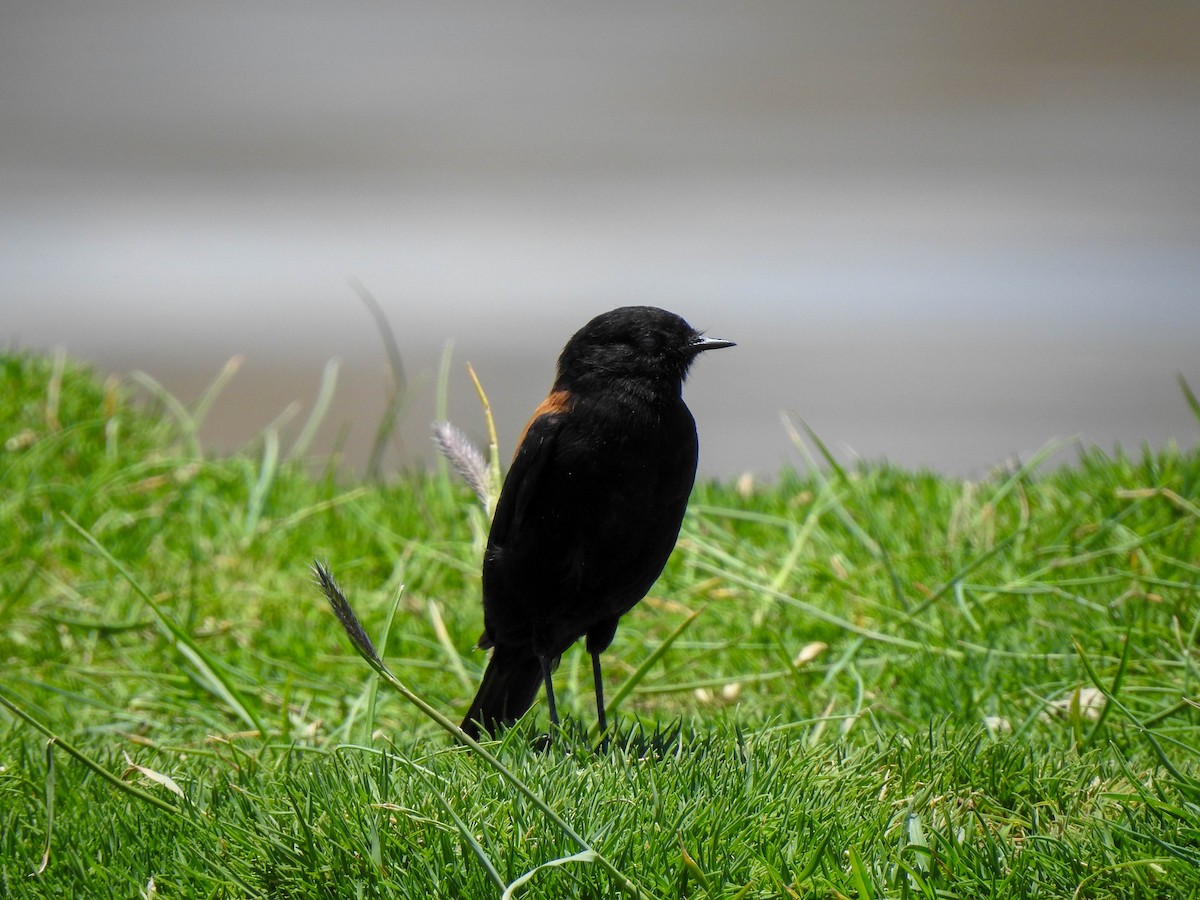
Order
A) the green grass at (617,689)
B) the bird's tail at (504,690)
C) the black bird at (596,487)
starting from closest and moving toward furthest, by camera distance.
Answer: the green grass at (617,689) < the black bird at (596,487) < the bird's tail at (504,690)

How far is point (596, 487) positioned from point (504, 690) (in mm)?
571

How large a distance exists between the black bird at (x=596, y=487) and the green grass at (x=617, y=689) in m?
0.17

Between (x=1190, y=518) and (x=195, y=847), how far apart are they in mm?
2745

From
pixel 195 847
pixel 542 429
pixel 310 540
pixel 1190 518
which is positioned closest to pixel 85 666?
pixel 310 540

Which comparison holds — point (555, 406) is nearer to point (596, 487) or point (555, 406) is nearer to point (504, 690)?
point (596, 487)

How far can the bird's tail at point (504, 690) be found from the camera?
7.27ft

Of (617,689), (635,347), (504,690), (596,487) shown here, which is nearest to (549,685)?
(504,690)

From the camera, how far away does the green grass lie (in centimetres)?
162

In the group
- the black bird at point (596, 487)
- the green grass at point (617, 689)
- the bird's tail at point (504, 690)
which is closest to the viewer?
the green grass at point (617, 689)

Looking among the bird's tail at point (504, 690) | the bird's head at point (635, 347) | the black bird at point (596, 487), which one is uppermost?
the bird's head at point (635, 347)

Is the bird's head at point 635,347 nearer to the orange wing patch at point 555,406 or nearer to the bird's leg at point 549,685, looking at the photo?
the orange wing patch at point 555,406

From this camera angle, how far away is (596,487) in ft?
6.37

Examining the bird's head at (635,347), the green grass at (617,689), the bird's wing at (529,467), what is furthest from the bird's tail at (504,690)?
the bird's head at (635,347)

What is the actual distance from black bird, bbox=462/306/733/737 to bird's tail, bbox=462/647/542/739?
0.12 meters
